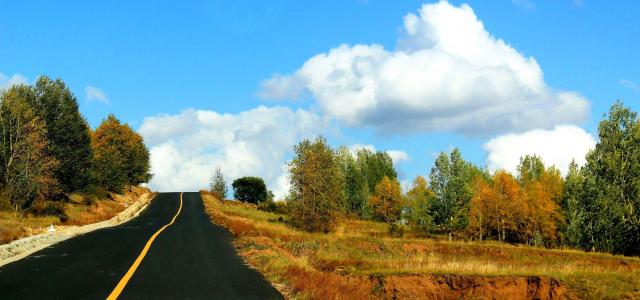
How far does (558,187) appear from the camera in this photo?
7656cm

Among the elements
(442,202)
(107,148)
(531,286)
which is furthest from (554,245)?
(107,148)

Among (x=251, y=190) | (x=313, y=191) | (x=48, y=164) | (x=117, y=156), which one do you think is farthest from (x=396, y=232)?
(x=251, y=190)

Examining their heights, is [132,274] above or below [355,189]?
below

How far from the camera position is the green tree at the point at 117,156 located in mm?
65188

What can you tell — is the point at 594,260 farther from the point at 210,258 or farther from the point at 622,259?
the point at 210,258

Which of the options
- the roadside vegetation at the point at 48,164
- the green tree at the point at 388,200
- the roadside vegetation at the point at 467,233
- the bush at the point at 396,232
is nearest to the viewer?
the roadside vegetation at the point at 467,233

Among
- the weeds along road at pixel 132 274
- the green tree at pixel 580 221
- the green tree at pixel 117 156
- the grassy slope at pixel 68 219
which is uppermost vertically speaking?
the green tree at pixel 117 156

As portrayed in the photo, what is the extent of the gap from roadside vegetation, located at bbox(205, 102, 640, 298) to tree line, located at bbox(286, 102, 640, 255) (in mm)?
129

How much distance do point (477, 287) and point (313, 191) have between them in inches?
1035

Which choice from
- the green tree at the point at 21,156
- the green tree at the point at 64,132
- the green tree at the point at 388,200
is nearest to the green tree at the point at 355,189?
the green tree at the point at 388,200

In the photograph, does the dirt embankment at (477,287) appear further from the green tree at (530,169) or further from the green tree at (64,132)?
the green tree at (530,169)

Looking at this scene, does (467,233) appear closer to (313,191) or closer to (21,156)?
(313,191)

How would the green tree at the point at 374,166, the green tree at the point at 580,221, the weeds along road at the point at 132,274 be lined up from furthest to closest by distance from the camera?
1. the green tree at the point at 374,166
2. the green tree at the point at 580,221
3. the weeds along road at the point at 132,274

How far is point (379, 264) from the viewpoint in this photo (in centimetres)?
2738
